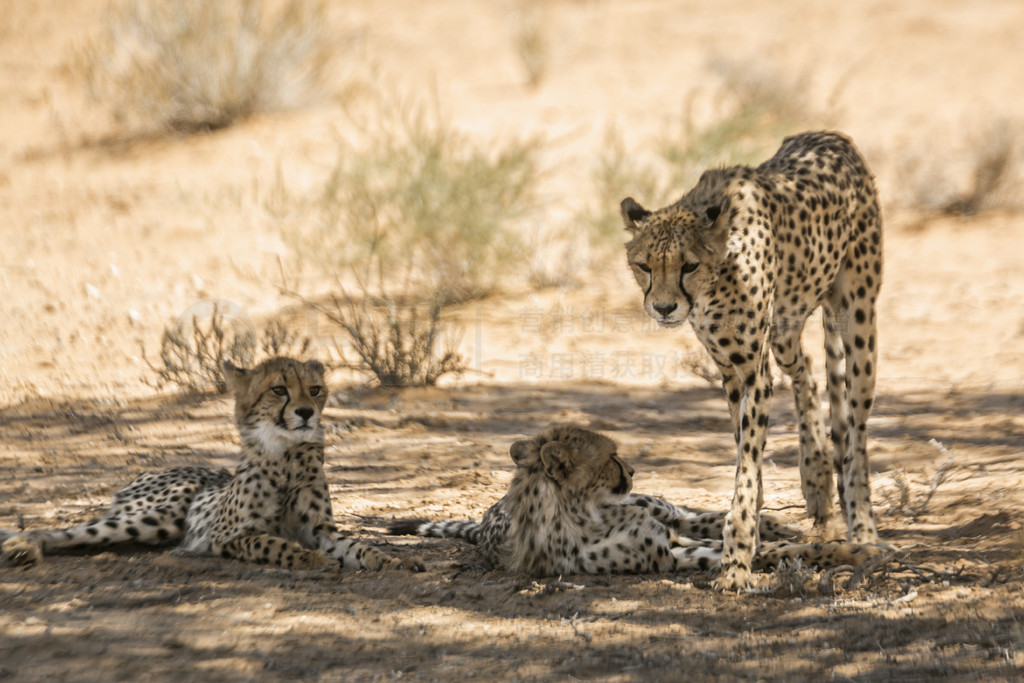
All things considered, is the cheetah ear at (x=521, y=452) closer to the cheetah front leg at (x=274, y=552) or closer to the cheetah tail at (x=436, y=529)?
the cheetah tail at (x=436, y=529)

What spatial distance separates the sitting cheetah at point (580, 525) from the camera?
4.50 metres

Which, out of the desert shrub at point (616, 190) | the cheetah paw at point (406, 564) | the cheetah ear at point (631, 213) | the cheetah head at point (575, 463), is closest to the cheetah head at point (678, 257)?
the cheetah ear at point (631, 213)

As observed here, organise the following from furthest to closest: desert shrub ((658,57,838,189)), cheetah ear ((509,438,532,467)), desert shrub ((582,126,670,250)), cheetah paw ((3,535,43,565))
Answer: desert shrub ((658,57,838,189)), desert shrub ((582,126,670,250)), cheetah ear ((509,438,532,467)), cheetah paw ((3,535,43,565))

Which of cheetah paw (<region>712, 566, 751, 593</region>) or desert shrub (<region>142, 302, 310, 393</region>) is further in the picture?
desert shrub (<region>142, 302, 310, 393</region>)

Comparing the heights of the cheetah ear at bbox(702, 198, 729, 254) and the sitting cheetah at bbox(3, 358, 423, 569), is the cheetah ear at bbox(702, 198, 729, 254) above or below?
above

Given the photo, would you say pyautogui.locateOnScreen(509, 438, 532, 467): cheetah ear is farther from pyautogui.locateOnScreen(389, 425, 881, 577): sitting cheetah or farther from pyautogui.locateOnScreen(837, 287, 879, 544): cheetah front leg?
pyautogui.locateOnScreen(837, 287, 879, 544): cheetah front leg

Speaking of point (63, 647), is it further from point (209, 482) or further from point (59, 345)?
point (59, 345)

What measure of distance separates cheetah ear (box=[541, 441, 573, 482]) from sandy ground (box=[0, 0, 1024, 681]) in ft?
1.42

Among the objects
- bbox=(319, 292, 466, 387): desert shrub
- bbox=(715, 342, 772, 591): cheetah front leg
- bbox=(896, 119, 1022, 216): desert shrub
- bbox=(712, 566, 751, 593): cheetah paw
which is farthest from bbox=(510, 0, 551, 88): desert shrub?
bbox=(712, 566, 751, 593): cheetah paw

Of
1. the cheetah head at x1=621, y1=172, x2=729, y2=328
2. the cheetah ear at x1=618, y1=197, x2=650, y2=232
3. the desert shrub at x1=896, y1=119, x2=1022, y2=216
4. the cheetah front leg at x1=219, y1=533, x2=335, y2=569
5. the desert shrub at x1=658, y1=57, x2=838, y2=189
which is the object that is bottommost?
the cheetah front leg at x1=219, y1=533, x2=335, y2=569

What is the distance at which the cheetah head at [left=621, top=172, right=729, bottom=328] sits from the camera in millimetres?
4160

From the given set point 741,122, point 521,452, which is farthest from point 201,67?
point 521,452

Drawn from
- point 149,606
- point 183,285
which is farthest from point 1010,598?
point 183,285

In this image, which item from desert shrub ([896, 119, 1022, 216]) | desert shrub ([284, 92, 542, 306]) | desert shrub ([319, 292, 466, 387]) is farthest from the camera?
desert shrub ([896, 119, 1022, 216])
